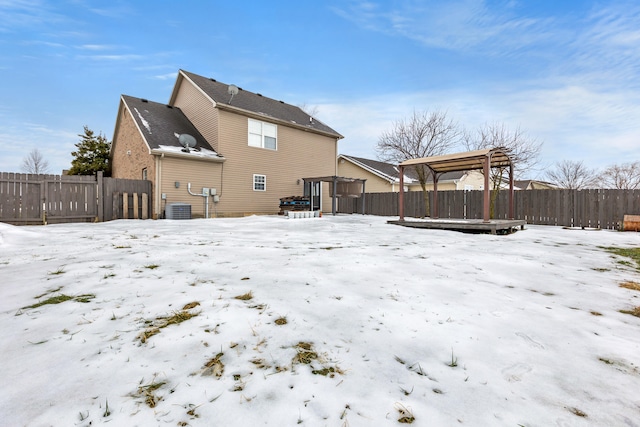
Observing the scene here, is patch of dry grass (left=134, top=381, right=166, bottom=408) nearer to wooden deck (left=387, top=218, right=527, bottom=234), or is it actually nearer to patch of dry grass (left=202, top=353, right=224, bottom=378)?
patch of dry grass (left=202, top=353, right=224, bottom=378)

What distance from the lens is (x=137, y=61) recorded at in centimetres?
2050

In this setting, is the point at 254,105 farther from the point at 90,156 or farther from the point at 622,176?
the point at 622,176

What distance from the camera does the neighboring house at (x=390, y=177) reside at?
21594 mm

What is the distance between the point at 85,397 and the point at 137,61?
2637cm

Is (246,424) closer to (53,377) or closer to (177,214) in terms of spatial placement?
(53,377)

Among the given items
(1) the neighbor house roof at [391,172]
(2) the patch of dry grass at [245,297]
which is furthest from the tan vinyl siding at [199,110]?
(1) the neighbor house roof at [391,172]

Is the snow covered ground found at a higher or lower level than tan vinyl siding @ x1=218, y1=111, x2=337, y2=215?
lower

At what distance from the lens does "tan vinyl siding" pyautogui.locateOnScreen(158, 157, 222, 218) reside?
1158 cm

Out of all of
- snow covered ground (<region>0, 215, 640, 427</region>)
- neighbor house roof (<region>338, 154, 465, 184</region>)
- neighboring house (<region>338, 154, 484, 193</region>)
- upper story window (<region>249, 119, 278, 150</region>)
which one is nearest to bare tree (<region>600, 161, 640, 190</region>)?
neighboring house (<region>338, 154, 484, 193</region>)

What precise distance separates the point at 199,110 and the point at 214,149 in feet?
8.49

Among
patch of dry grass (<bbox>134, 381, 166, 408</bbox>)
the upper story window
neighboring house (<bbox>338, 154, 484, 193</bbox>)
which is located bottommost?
patch of dry grass (<bbox>134, 381, 166, 408</bbox>)

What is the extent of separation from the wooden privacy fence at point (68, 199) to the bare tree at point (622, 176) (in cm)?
4464

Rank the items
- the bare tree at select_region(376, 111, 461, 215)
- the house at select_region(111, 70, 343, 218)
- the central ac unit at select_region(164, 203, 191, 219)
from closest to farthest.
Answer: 1. the central ac unit at select_region(164, 203, 191, 219)
2. the house at select_region(111, 70, 343, 218)
3. the bare tree at select_region(376, 111, 461, 215)

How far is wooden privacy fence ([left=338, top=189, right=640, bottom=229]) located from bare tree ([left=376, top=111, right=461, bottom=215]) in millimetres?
5053
